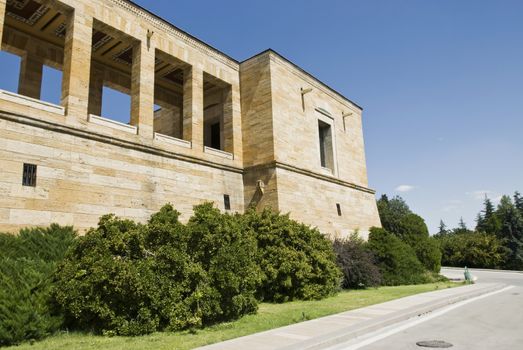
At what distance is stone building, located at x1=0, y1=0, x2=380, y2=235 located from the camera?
11.3 m

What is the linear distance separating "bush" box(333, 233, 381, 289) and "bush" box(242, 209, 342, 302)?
1881 millimetres

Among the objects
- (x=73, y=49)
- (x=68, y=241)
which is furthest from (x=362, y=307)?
(x=73, y=49)

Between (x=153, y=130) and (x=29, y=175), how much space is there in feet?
25.9

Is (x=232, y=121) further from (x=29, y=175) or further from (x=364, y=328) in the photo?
(x=364, y=328)

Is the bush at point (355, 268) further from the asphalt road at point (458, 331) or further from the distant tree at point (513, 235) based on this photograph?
the distant tree at point (513, 235)

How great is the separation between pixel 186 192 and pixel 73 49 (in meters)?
6.70

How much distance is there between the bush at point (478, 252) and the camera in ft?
142

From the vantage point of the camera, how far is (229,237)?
30.4 feet

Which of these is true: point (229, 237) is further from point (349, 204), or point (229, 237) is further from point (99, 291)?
point (349, 204)

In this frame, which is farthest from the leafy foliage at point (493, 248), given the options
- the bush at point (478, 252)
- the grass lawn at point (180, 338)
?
the grass lawn at point (180, 338)

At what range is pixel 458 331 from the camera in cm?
729

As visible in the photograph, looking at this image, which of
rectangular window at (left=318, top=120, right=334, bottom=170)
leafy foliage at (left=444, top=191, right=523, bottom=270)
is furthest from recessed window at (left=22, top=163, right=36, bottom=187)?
leafy foliage at (left=444, top=191, right=523, bottom=270)

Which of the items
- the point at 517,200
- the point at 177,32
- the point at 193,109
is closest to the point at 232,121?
the point at 193,109

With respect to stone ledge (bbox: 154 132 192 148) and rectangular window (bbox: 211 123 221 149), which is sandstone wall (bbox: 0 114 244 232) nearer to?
stone ledge (bbox: 154 132 192 148)
